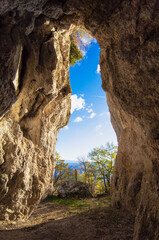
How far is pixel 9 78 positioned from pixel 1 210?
8655mm

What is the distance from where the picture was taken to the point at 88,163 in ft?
110

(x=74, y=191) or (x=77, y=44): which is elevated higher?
(x=77, y=44)

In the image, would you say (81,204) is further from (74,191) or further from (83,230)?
(83,230)

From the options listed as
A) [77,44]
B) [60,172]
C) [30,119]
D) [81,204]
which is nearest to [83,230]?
[30,119]

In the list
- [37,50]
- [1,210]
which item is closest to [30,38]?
[37,50]

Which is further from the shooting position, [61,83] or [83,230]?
[61,83]

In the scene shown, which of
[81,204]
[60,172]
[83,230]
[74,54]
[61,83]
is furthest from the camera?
[60,172]

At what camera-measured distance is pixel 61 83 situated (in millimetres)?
11414

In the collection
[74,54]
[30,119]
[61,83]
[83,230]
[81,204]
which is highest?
[74,54]

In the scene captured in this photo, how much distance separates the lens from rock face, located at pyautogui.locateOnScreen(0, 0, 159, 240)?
4598 millimetres

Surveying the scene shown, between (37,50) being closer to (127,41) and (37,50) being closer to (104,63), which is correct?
(104,63)

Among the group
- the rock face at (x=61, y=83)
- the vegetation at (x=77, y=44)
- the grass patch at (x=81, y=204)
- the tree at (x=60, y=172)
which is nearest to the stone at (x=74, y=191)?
the grass patch at (x=81, y=204)

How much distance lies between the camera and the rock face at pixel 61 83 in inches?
181

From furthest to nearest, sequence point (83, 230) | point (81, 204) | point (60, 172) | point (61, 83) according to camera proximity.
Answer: point (60, 172) < point (81, 204) < point (61, 83) < point (83, 230)
